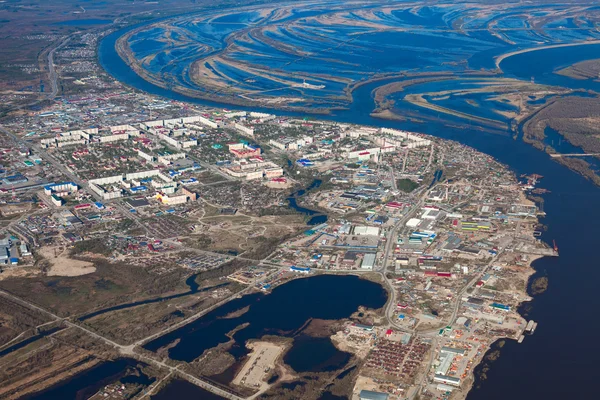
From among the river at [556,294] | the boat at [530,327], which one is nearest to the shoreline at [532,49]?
the river at [556,294]

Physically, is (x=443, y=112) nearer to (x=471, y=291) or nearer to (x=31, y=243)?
(x=471, y=291)

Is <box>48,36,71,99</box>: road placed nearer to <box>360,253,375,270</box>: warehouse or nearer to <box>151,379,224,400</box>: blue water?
<box>360,253,375,270</box>: warehouse

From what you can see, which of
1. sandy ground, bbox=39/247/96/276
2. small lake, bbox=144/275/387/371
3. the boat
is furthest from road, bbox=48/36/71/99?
the boat

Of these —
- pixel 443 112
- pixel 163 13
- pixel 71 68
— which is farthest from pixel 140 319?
pixel 163 13

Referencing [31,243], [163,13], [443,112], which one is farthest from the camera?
[163,13]

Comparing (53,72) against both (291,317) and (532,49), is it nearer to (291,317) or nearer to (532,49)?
(532,49)

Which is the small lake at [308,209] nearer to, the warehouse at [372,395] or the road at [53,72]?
the warehouse at [372,395]
